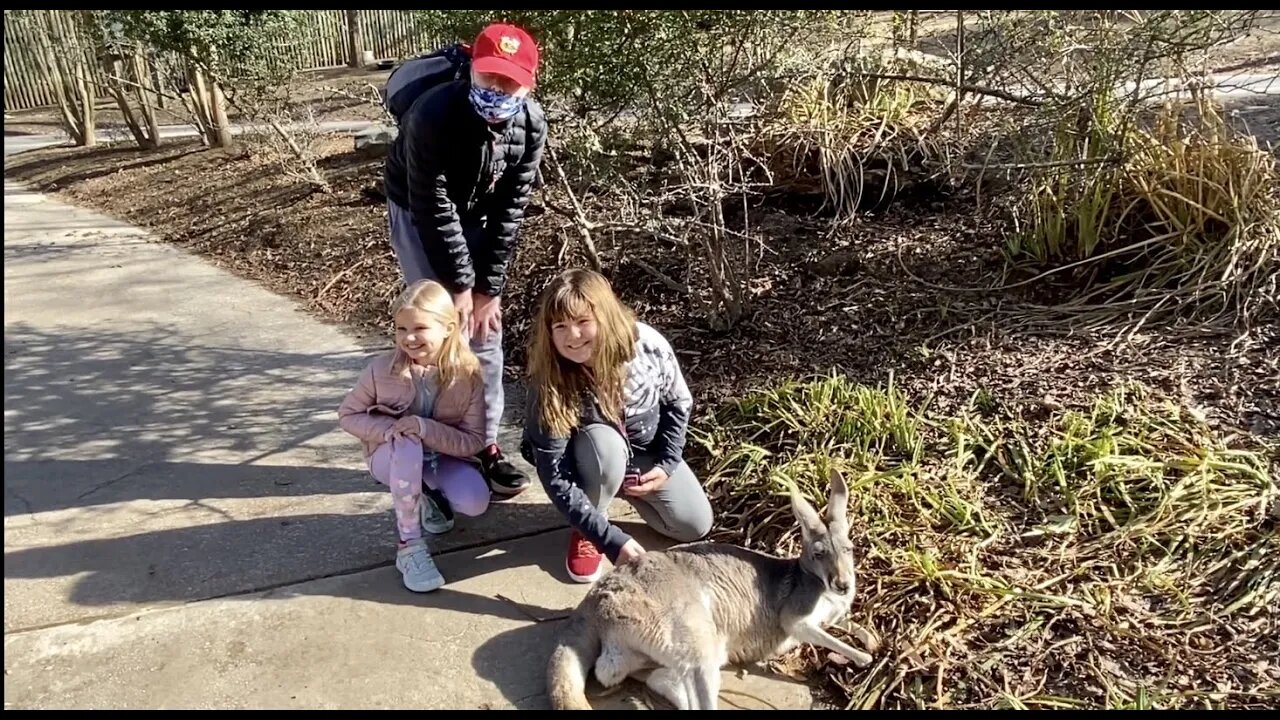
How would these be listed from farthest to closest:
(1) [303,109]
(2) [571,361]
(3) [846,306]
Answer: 1. (1) [303,109]
2. (3) [846,306]
3. (2) [571,361]

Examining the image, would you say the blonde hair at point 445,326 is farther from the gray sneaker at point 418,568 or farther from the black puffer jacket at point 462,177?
the gray sneaker at point 418,568

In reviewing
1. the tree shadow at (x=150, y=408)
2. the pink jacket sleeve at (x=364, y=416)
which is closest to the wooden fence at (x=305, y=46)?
the tree shadow at (x=150, y=408)

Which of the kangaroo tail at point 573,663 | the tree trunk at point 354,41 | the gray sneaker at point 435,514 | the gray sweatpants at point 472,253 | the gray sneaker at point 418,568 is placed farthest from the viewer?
the tree trunk at point 354,41

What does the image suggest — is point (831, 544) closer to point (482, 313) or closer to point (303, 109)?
point (482, 313)

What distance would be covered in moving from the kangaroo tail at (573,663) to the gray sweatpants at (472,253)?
1.10 m

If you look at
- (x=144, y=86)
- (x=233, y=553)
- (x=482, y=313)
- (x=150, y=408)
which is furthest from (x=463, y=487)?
(x=144, y=86)

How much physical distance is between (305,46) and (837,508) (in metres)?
12.9

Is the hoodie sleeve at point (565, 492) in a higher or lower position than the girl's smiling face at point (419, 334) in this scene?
lower

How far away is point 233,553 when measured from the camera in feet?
12.2

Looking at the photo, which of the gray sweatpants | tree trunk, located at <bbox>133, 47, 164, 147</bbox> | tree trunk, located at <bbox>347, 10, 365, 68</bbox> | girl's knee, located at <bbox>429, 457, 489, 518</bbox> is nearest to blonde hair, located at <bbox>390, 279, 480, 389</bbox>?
the gray sweatpants

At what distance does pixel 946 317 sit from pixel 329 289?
4177mm

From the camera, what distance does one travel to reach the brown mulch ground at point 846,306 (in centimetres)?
417

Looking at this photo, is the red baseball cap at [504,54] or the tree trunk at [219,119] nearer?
the red baseball cap at [504,54]
